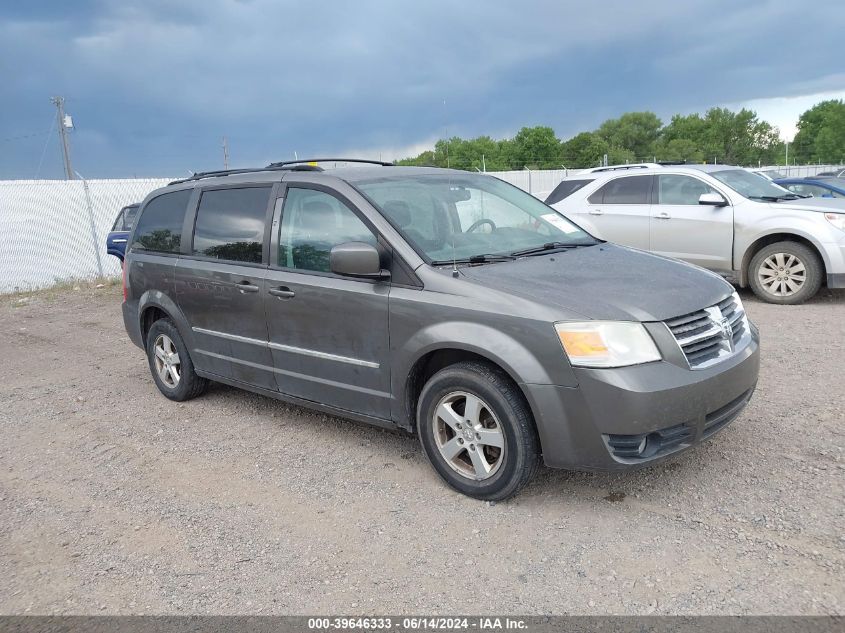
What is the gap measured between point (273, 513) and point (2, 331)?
28.0 feet

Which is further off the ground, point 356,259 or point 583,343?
point 356,259

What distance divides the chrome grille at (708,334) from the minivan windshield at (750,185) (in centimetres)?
562

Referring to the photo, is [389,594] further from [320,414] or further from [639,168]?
[639,168]

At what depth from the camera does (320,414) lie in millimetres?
5383

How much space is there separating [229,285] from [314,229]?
88cm

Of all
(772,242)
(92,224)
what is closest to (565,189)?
(772,242)

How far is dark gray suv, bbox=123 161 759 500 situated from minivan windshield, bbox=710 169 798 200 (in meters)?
4.87

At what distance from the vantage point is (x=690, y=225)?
8.91m

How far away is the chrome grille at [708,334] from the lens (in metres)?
3.45

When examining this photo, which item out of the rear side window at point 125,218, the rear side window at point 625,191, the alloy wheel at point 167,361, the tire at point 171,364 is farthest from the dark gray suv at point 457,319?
the rear side window at point 125,218

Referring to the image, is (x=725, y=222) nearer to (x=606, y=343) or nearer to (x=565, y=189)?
(x=565, y=189)

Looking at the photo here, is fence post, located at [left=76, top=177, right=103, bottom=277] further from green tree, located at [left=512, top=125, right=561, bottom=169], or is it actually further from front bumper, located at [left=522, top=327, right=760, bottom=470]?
green tree, located at [left=512, top=125, right=561, bottom=169]

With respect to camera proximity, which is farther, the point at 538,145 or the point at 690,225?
the point at 538,145

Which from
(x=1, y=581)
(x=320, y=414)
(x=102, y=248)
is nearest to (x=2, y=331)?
(x=102, y=248)
